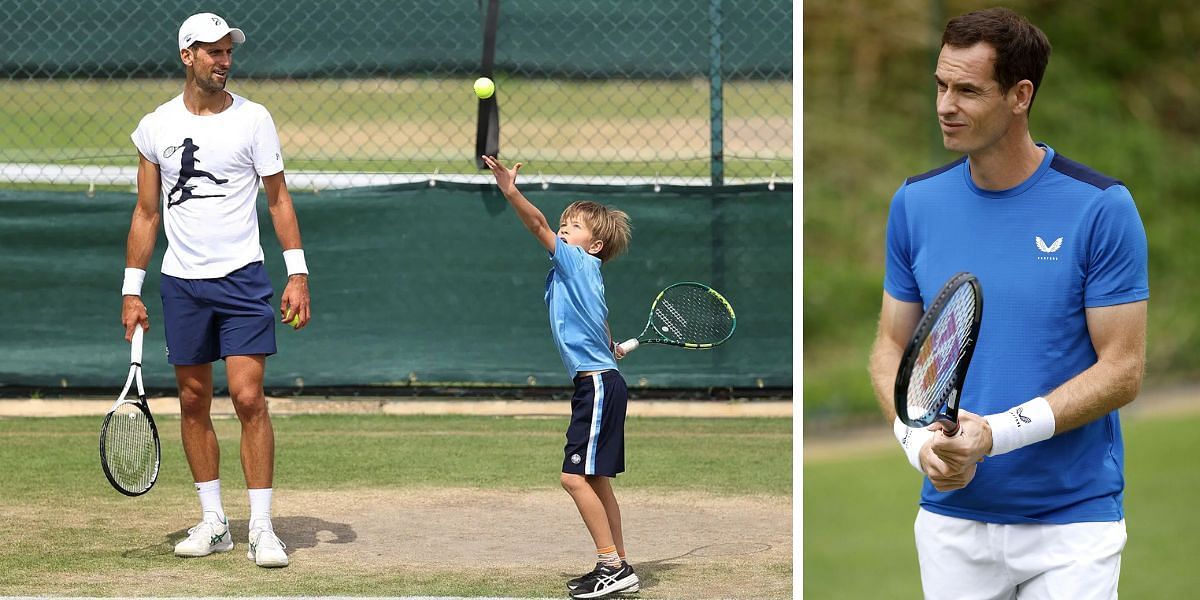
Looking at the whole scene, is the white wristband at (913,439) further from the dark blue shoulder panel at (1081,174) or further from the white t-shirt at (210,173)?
the white t-shirt at (210,173)

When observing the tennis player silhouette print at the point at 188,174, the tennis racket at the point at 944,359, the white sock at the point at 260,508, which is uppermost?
the tennis player silhouette print at the point at 188,174

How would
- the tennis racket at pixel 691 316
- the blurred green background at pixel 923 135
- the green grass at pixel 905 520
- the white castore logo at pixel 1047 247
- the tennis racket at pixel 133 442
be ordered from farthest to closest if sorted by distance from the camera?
the blurred green background at pixel 923 135 < the green grass at pixel 905 520 < the tennis racket at pixel 691 316 < the tennis racket at pixel 133 442 < the white castore logo at pixel 1047 247

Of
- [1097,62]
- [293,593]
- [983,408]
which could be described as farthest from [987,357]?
[1097,62]

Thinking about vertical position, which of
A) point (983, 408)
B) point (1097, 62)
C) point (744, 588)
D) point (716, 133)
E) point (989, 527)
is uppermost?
point (1097, 62)

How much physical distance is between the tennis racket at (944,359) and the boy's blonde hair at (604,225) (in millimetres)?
1591

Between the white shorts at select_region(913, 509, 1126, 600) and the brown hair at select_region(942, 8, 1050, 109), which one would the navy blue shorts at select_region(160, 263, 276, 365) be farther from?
the brown hair at select_region(942, 8, 1050, 109)

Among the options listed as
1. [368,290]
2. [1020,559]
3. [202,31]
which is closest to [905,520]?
[368,290]

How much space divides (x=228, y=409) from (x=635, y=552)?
2780 mm

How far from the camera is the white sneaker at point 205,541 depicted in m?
4.21

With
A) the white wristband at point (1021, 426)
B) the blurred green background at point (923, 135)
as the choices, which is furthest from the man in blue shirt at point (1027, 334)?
the blurred green background at point (923, 135)

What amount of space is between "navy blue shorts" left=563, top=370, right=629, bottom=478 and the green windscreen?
8.86 ft

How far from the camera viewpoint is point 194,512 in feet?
15.7

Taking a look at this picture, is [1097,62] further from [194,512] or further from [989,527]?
[989,527]

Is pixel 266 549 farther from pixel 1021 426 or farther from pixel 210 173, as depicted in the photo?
pixel 1021 426
